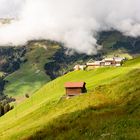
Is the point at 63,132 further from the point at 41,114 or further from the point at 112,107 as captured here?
the point at 41,114

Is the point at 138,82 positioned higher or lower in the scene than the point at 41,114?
higher

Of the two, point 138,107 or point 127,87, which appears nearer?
point 138,107

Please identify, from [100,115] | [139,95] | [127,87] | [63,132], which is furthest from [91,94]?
[63,132]

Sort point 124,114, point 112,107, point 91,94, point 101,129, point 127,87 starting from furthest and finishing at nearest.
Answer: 1. point 91,94
2. point 127,87
3. point 112,107
4. point 124,114
5. point 101,129

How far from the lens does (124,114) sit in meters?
70.6

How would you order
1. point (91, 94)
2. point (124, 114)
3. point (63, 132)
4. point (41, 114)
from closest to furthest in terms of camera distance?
point (63, 132) → point (124, 114) → point (91, 94) → point (41, 114)

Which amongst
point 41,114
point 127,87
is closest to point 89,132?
point 127,87

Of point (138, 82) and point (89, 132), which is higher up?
point (138, 82)

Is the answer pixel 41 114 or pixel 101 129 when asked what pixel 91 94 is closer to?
pixel 41 114

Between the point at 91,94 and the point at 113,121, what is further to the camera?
the point at 91,94

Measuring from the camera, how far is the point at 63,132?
66.2 m

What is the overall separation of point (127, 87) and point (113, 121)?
3521 centimetres

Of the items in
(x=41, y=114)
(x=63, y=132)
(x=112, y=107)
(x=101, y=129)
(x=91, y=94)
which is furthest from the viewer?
(x=41, y=114)

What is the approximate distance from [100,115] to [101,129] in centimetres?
1398
